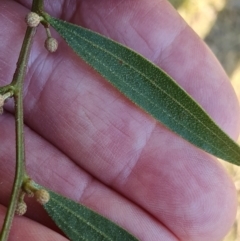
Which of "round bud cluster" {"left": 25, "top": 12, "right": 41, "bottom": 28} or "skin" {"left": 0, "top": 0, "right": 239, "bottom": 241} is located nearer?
"round bud cluster" {"left": 25, "top": 12, "right": 41, "bottom": 28}

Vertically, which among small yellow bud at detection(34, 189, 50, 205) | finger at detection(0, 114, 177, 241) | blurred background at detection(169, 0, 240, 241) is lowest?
finger at detection(0, 114, 177, 241)

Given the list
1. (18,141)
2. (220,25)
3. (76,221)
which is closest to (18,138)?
(18,141)

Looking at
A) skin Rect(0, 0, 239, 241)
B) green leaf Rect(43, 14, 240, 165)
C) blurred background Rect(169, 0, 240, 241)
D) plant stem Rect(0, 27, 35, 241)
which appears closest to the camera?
plant stem Rect(0, 27, 35, 241)

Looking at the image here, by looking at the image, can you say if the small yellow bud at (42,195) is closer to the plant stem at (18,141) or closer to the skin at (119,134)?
the plant stem at (18,141)

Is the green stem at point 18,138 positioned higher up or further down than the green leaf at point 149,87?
further down

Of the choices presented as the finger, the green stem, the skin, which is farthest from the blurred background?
the green stem

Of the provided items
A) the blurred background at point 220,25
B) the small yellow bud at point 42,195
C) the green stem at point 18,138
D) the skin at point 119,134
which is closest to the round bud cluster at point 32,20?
the green stem at point 18,138

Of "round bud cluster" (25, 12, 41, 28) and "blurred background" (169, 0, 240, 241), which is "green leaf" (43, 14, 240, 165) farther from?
"blurred background" (169, 0, 240, 241)
